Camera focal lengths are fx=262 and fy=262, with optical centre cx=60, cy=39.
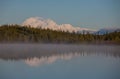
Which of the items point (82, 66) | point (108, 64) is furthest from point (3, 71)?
point (108, 64)

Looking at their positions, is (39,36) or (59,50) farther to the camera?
(39,36)

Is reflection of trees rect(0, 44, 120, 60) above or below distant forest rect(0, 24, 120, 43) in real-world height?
below

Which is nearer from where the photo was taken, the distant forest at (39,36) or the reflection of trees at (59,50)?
the reflection of trees at (59,50)

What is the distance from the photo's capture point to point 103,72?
2.97 m

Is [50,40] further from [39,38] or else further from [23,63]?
[23,63]

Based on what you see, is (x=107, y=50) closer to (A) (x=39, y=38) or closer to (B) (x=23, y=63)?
(A) (x=39, y=38)

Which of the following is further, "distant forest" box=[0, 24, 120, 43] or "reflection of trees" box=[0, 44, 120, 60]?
"distant forest" box=[0, 24, 120, 43]

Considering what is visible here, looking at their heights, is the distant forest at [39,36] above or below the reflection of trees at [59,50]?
above

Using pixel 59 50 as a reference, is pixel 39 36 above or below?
above

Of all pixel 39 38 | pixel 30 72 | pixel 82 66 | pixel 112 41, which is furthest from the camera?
pixel 39 38

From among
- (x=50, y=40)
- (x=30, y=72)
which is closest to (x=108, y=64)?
(x=30, y=72)

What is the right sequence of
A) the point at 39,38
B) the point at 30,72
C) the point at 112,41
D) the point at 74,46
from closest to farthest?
the point at 30,72
the point at 112,41
the point at 74,46
the point at 39,38

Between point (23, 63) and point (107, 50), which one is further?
point (107, 50)

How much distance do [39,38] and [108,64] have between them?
2789 mm
